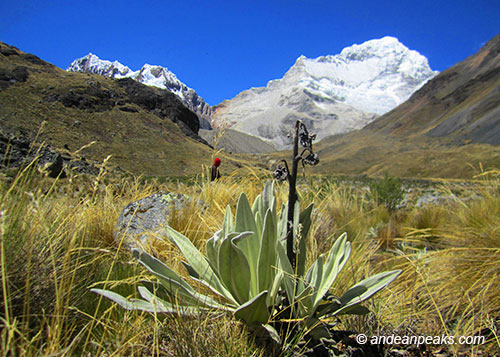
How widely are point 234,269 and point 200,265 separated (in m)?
0.34

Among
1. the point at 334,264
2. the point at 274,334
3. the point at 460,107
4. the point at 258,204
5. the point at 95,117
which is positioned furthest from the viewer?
the point at 460,107

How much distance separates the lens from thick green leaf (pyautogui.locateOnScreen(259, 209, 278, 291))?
4.42ft

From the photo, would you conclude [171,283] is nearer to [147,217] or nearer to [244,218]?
[244,218]

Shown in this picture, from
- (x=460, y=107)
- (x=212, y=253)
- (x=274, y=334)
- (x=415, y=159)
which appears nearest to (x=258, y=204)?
(x=212, y=253)

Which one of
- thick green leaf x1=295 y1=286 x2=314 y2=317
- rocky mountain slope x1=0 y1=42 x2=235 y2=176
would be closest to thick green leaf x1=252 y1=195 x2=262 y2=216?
thick green leaf x1=295 y1=286 x2=314 y2=317

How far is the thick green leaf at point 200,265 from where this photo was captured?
4.84ft

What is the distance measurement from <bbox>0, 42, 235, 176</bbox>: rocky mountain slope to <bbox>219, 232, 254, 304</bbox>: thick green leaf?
25.1 m

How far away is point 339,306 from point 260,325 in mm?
399

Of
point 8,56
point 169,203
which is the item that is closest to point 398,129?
point 8,56

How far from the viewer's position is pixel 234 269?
1.30 metres

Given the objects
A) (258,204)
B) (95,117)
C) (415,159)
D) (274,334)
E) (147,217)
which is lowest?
(274,334)

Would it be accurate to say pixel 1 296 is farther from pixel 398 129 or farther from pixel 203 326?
pixel 398 129

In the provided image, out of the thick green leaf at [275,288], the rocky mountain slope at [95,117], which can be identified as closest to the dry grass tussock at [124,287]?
the thick green leaf at [275,288]

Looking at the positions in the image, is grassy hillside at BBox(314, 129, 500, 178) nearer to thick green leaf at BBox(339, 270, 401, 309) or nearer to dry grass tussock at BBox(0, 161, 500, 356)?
dry grass tussock at BBox(0, 161, 500, 356)
